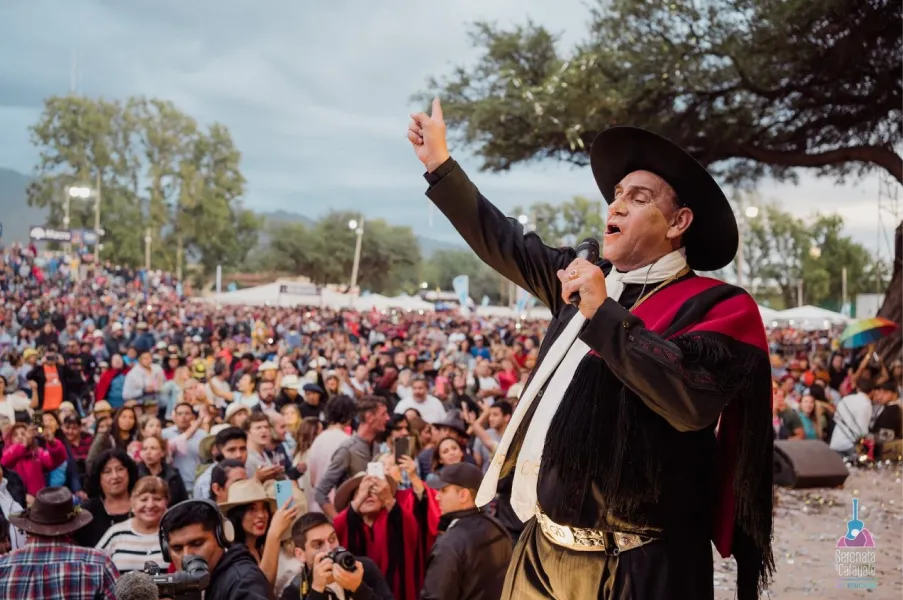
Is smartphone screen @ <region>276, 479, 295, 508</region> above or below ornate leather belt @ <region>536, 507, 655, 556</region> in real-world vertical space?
below

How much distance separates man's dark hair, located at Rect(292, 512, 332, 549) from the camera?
14.7ft

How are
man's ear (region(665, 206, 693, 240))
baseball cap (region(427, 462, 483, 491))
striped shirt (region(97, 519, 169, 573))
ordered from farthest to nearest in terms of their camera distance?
baseball cap (region(427, 462, 483, 491))
striped shirt (region(97, 519, 169, 573))
man's ear (region(665, 206, 693, 240))

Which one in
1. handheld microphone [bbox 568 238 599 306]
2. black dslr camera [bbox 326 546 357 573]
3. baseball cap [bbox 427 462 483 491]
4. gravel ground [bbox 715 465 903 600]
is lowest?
gravel ground [bbox 715 465 903 600]

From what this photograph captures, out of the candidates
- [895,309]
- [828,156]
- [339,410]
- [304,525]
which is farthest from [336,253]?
[304,525]

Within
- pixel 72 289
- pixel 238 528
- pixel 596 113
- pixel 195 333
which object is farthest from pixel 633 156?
pixel 72 289

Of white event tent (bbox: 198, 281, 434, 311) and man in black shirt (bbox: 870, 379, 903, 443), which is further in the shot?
white event tent (bbox: 198, 281, 434, 311)

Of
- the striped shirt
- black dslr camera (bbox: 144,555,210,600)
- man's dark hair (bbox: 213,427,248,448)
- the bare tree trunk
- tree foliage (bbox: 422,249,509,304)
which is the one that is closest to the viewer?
black dslr camera (bbox: 144,555,210,600)

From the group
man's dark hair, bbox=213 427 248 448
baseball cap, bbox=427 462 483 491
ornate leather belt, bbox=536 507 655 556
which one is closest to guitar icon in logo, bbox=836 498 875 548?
baseball cap, bbox=427 462 483 491

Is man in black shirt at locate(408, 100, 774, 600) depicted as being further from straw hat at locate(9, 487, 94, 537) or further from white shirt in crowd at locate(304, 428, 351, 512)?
white shirt in crowd at locate(304, 428, 351, 512)

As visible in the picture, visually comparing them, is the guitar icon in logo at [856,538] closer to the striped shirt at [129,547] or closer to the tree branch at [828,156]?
the striped shirt at [129,547]

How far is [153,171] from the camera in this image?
72.2 m

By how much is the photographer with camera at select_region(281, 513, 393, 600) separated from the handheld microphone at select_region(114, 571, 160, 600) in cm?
Answer: 135

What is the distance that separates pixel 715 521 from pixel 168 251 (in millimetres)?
80272

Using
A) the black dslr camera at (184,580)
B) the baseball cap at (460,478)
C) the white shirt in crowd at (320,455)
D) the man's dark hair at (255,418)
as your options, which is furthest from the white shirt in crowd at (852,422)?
the black dslr camera at (184,580)
